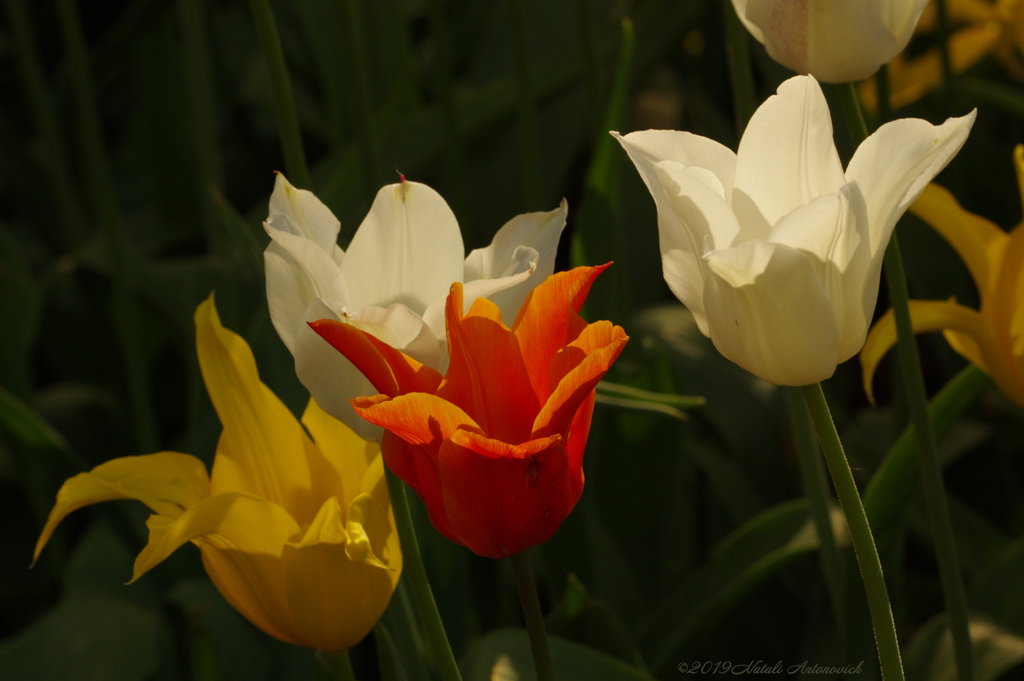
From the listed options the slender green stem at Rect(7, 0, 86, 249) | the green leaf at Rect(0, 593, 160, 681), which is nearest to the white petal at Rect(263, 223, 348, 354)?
the green leaf at Rect(0, 593, 160, 681)

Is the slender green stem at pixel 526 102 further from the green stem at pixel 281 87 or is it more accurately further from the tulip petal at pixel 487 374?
the tulip petal at pixel 487 374

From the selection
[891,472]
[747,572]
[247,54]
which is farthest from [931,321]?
[247,54]

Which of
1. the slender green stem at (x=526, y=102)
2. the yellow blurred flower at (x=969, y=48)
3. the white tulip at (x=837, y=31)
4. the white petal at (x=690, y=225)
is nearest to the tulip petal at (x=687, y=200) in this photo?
the white petal at (x=690, y=225)

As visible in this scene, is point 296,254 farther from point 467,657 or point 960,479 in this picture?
point 960,479

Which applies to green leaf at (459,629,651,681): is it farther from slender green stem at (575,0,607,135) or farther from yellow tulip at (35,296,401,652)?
slender green stem at (575,0,607,135)

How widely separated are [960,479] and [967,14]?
64 cm

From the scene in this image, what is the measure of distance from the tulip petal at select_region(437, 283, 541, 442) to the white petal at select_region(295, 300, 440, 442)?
2cm

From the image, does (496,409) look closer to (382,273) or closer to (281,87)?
(382,273)

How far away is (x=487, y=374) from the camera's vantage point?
31cm

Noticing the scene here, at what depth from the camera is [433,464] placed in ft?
1.04


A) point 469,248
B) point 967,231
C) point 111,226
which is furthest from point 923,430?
point 111,226

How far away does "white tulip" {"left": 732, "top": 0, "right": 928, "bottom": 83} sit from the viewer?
1.28 ft

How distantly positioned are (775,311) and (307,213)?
187 millimetres

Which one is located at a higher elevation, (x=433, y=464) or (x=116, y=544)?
(x=433, y=464)
